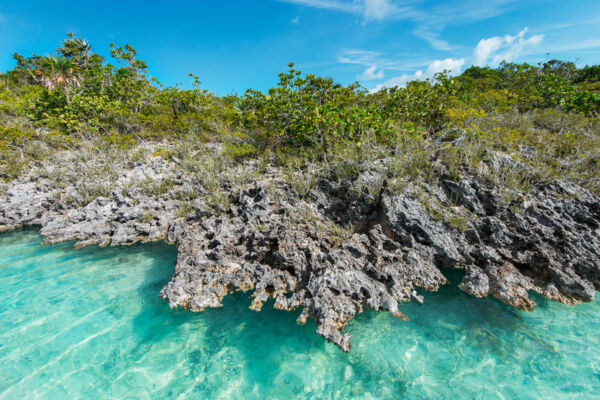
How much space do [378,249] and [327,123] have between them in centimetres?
515

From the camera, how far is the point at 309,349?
3375 mm

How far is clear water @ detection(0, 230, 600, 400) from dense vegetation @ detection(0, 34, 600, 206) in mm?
2775

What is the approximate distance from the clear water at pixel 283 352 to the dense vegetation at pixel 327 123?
277 centimetres

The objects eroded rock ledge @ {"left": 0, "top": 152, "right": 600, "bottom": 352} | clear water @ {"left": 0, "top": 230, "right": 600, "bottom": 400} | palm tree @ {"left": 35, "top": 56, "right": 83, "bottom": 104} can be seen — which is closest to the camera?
clear water @ {"left": 0, "top": 230, "right": 600, "bottom": 400}

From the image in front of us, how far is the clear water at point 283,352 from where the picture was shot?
2.93 meters

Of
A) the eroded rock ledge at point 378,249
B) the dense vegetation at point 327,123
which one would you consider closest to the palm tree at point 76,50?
the dense vegetation at point 327,123

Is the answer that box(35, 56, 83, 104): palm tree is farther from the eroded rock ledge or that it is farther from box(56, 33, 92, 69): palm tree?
the eroded rock ledge

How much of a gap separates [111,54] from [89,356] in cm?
2120

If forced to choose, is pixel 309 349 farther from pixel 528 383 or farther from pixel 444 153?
pixel 444 153

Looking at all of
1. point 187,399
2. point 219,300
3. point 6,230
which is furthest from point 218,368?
point 6,230

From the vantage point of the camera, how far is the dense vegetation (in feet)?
20.3

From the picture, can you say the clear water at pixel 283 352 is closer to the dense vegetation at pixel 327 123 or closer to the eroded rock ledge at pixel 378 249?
the eroded rock ledge at pixel 378 249

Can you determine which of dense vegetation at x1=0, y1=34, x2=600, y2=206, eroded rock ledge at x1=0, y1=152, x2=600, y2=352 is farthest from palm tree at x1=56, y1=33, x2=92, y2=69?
eroded rock ledge at x1=0, y1=152, x2=600, y2=352

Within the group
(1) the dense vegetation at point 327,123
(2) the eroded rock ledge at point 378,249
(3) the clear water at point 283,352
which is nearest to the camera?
(3) the clear water at point 283,352
